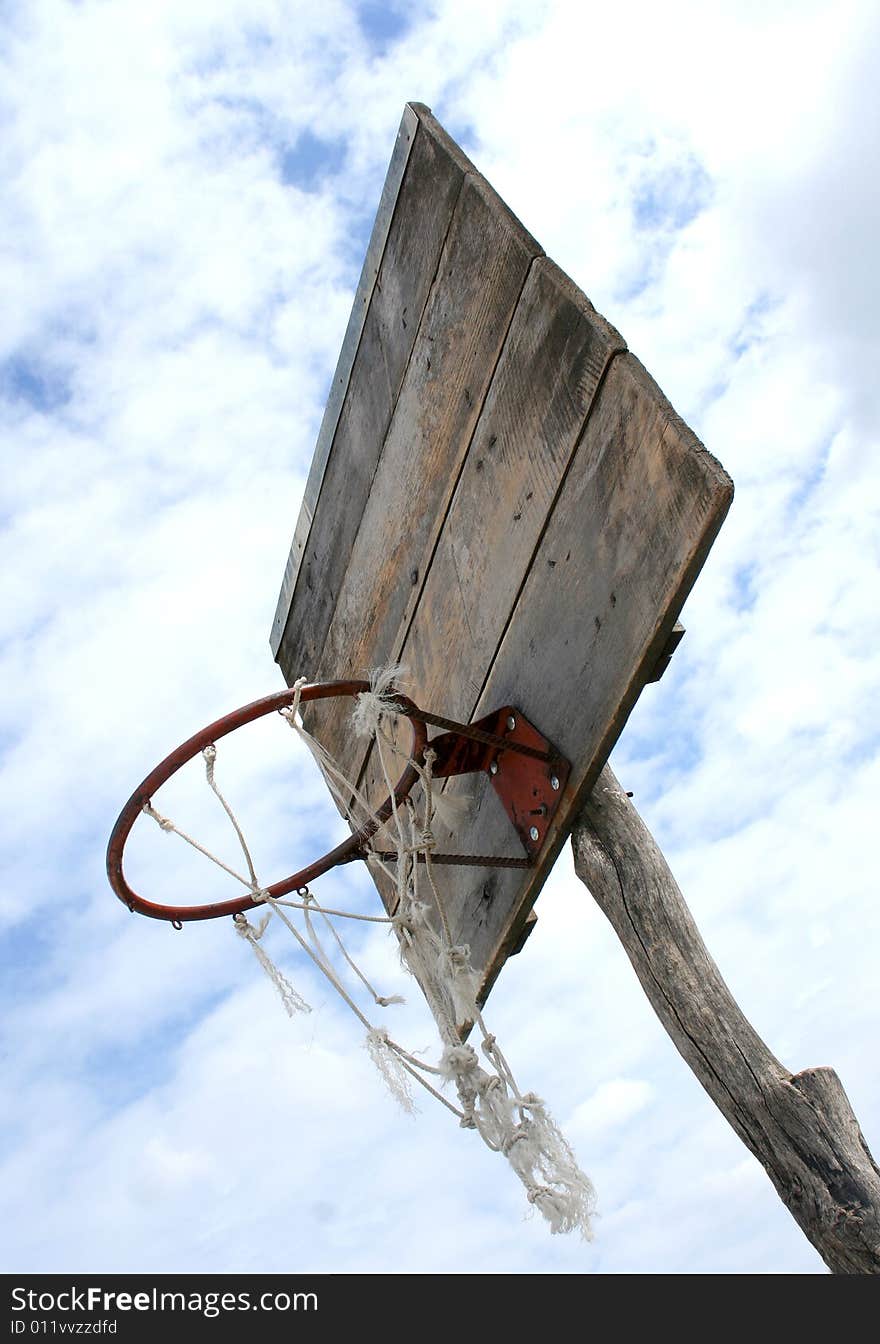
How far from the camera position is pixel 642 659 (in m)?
2.59

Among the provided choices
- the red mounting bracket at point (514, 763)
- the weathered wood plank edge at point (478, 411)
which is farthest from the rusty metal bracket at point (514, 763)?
the weathered wood plank edge at point (478, 411)

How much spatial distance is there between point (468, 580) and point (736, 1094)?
140 centimetres

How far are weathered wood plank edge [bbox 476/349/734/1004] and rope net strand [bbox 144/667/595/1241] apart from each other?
0.45 ft

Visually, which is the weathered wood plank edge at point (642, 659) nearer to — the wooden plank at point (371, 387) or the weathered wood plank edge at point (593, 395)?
the weathered wood plank edge at point (593, 395)

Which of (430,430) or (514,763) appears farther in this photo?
(430,430)

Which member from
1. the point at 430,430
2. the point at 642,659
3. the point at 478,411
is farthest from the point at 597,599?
the point at 430,430

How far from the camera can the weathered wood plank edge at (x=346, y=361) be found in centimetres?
363

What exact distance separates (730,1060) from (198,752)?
1384 mm

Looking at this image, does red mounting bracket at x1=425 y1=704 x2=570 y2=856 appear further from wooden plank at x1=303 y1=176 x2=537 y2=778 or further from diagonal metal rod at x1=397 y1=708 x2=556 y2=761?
wooden plank at x1=303 y1=176 x2=537 y2=778

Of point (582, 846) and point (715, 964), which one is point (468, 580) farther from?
point (715, 964)

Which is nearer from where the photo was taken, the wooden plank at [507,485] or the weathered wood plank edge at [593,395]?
the weathered wood plank edge at [593,395]

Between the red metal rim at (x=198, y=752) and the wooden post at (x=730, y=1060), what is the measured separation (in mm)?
478

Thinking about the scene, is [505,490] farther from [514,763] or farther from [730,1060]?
[730,1060]
